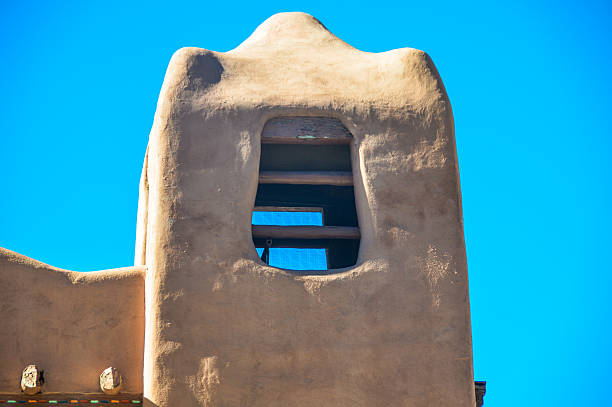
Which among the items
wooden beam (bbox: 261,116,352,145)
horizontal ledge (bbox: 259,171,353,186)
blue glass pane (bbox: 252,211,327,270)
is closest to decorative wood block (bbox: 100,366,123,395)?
horizontal ledge (bbox: 259,171,353,186)

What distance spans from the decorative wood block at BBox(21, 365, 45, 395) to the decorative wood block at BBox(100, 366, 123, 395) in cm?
60

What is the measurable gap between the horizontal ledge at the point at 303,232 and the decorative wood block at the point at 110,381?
2.04 meters

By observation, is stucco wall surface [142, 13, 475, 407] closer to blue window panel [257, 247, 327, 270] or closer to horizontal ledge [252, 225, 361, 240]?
horizontal ledge [252, 225, 361, 240]

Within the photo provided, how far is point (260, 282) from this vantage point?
8766mm

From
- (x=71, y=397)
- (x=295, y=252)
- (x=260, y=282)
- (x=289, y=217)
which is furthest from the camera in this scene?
(x=289, y=217)

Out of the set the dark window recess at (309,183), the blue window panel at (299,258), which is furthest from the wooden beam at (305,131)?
Result: the blue window panel at (299,258)

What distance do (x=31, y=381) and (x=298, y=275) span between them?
276cm

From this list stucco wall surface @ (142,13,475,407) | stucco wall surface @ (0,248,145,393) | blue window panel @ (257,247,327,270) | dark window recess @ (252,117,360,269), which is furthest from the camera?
blue window panel @ (257,247,327,270)

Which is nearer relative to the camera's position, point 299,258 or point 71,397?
point 71,397

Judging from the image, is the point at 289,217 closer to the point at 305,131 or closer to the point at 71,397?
the point at 305,131

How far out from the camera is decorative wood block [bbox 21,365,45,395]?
8.44m

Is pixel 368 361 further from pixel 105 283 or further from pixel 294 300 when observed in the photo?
pixel 105 283

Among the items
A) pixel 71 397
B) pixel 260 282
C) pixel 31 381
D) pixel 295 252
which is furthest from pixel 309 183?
pixel 31 381

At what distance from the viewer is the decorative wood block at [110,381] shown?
8.45 meters
